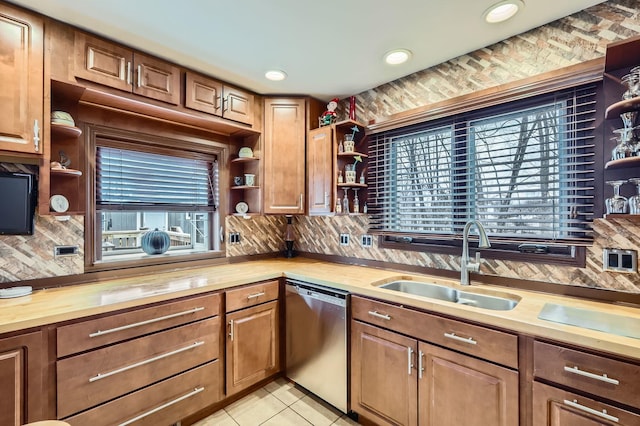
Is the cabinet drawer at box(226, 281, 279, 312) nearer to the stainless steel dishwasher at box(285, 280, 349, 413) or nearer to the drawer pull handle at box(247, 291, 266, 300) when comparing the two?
the drawer pull handle at box(247, 291, 266, 300)

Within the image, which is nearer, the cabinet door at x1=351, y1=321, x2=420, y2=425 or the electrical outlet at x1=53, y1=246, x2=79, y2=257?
the cabinet door at x1=351, y1=321, x2=420, y2=425

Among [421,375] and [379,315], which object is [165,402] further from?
[421,375]

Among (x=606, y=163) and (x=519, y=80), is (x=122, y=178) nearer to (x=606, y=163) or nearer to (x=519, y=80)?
(x=519, y=80)

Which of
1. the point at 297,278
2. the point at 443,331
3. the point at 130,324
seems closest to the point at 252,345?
the point at 297,278

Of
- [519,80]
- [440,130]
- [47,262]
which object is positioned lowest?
[47,262]

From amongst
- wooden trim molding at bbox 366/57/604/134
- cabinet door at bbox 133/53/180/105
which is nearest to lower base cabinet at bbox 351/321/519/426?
wooden trim molding at bbox 366/57/604/134

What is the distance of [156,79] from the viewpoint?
6.70 ft

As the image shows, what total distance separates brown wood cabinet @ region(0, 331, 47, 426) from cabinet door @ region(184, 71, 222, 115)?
5.48 feet

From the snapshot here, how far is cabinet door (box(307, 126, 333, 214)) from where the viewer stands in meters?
2.52

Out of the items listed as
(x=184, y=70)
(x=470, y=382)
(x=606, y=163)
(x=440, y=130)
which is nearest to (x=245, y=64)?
(x=184, y=70)

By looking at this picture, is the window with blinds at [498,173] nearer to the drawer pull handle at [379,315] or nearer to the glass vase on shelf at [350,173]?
the glass vase on shelf at [350,173]

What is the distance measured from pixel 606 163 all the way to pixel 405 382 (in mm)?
1567

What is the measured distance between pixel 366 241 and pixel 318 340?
947mm

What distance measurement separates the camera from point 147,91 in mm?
2006
